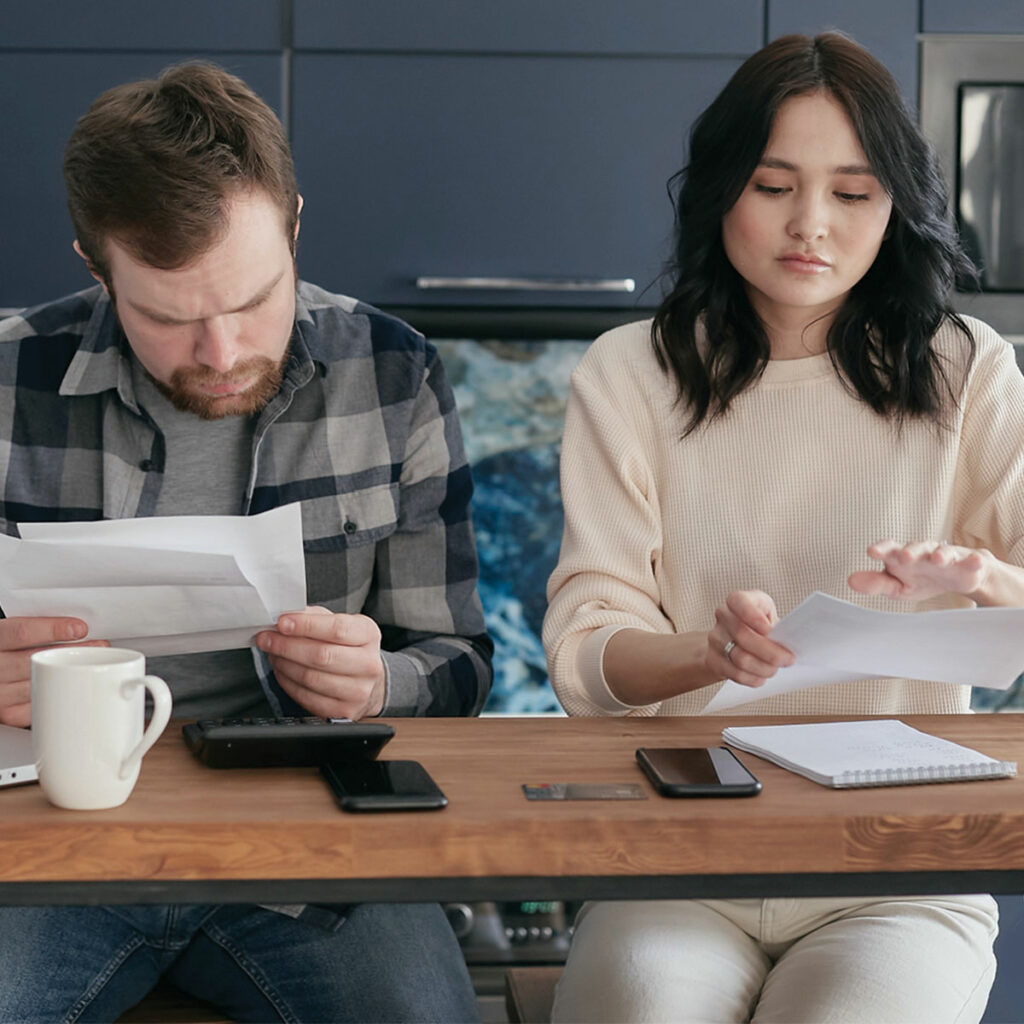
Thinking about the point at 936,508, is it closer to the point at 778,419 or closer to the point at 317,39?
the point at 778,419

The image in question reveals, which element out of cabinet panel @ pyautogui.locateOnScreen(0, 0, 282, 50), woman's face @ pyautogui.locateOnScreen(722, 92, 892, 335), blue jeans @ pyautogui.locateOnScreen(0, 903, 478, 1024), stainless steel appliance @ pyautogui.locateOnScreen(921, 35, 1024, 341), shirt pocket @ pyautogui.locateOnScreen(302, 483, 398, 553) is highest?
cabinet panel @ pyautogui.locateOnScreen(0, 0, 282, 50)

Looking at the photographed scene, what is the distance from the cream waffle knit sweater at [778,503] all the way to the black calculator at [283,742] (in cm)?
45

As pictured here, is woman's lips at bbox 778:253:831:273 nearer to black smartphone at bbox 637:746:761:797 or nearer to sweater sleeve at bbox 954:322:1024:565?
sweater sleeve at bbox 954:322:1024:565

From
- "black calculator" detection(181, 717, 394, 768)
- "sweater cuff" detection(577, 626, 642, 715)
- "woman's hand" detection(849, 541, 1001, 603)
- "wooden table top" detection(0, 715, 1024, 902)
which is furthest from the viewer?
"sweater cuff" detection(577, 626, 642, 715)

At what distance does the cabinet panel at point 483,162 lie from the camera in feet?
6.83

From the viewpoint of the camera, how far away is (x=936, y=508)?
1.46 metres

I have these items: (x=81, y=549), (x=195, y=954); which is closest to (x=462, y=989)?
(x=195, y=954)

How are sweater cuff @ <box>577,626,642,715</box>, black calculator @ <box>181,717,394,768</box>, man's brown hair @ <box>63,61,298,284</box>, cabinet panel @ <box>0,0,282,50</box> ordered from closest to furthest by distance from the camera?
black calculator @ <box>181,717,394,768</box> < man's brown hair @ <box>63,61,298,284</box> < sweater cuff @ <box>577,626,642,715</box> < cabinet panel @ <box>0,0,282,50</box>

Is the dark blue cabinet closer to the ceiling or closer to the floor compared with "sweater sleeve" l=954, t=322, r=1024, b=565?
closer to the ceiling

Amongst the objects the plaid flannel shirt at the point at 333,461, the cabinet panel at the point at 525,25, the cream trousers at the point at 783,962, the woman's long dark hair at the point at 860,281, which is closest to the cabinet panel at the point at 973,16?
the cabinet panel at the point at 525,25

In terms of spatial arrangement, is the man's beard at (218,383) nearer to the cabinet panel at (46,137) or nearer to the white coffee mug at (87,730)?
the white coffee mug at (87,730)

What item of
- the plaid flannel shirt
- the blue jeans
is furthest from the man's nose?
the blue jeans

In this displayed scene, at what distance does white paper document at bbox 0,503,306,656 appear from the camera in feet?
3.31

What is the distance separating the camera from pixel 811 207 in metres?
1.41
